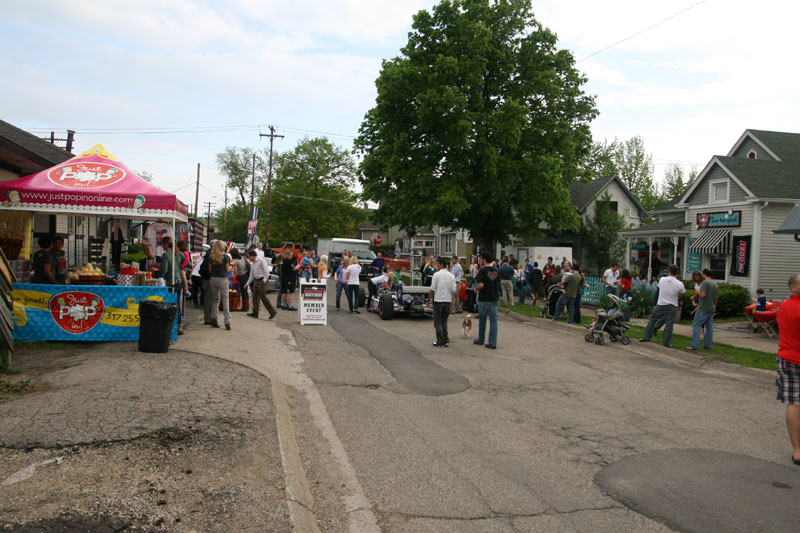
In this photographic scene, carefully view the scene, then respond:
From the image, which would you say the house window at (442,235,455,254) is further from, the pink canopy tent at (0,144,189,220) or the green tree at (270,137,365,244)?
the pink canopy tent at (0,144,189,220)

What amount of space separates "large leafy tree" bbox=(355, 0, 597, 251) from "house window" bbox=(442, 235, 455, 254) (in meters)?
22.6

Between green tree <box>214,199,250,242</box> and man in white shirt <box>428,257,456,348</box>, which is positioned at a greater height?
green tree <box>214,199,250,242</box>

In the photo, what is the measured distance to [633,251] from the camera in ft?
126

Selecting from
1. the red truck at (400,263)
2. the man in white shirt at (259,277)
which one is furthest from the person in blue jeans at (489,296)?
the red truck at (400,263)

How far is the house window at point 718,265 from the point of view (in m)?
25.3

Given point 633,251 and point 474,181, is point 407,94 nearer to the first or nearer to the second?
point 474,181

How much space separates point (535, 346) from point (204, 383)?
765cm

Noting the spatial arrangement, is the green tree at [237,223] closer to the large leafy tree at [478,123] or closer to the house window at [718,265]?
the large leafy tree at [478,123]

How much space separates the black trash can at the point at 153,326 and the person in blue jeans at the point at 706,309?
1048 cm

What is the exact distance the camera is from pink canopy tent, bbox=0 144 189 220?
9.77 metres

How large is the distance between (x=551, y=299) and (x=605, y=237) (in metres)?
21.9

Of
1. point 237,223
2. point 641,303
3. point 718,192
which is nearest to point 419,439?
point 641,303

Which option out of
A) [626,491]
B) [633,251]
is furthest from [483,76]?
[626,491]

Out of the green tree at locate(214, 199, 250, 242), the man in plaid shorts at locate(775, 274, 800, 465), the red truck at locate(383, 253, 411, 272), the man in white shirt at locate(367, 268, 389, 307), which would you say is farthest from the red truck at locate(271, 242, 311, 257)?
the green tree at locate(214, 199, 250, 242)
